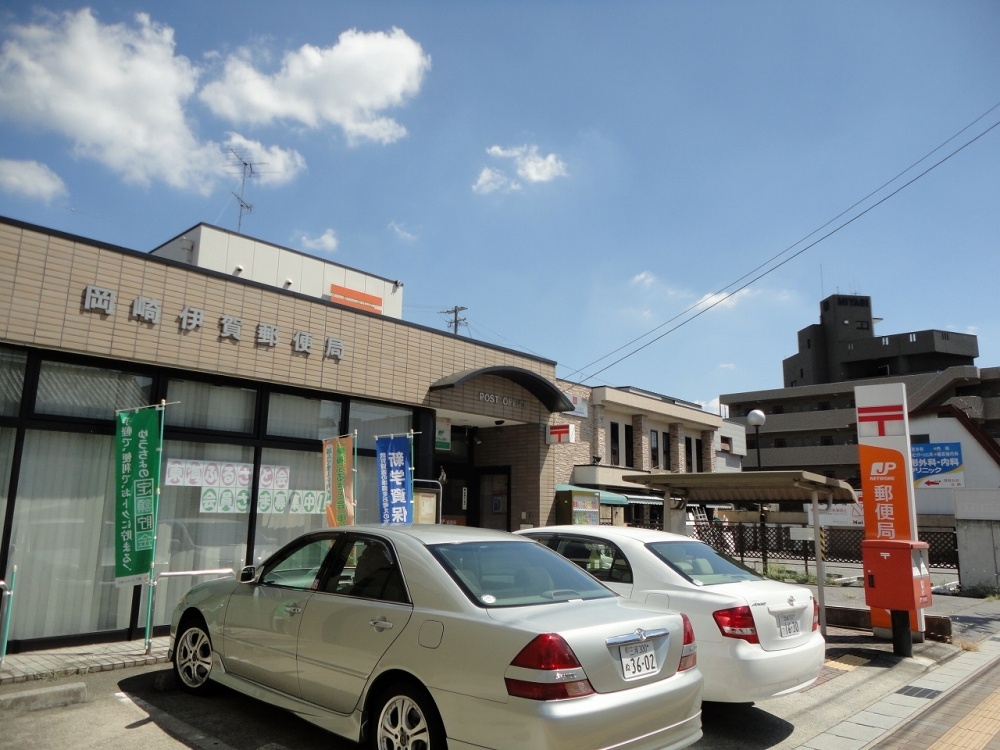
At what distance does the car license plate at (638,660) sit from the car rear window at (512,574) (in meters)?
0.60

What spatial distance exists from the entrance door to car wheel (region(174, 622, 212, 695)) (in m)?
9.08

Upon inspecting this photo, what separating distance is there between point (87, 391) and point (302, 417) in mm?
2945

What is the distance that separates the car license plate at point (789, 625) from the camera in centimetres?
539

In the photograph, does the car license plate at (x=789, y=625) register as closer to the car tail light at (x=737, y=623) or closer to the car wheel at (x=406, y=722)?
the car tail light at (x=737, y=623)

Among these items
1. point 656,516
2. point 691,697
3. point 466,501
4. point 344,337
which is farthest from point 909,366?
point 691,697

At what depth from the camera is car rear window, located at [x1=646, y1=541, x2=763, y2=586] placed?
585cm

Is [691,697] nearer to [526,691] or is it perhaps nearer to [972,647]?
[526,691]

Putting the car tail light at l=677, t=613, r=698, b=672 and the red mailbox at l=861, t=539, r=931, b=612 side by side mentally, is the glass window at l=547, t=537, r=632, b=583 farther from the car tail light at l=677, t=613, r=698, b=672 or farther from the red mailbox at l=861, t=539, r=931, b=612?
the red mailbox at l=861, t=539, r=931, b=612

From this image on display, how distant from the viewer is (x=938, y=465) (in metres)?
28.1

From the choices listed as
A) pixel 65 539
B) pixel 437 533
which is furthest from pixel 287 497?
pixel 437 533

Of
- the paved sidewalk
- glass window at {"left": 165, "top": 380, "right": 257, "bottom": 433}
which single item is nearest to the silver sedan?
the paved sidewalk

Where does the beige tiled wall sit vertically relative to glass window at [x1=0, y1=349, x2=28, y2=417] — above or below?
above

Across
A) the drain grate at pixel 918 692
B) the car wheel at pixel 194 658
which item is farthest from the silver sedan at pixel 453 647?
the drain grate at pixel 918 692

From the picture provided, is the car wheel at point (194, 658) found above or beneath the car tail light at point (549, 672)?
beneath
